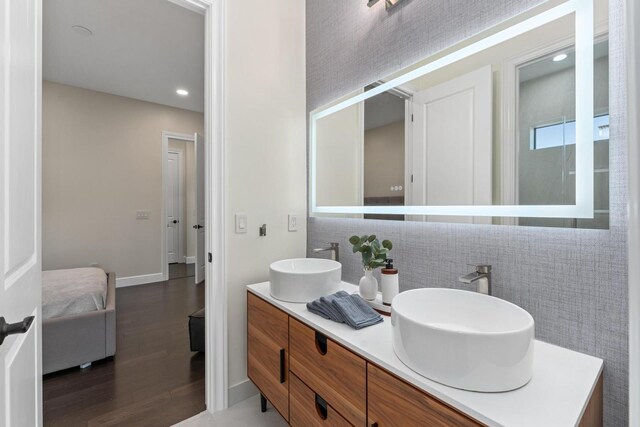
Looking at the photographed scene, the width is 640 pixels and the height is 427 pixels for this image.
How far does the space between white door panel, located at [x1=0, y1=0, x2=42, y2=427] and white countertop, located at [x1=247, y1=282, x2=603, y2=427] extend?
90 centimetres

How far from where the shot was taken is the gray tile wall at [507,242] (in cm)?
81

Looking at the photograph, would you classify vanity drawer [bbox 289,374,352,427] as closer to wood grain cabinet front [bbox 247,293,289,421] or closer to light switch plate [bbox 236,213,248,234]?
wood grain cabinet front [bbox 247,293,289,421]

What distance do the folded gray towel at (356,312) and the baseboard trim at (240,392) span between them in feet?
3.35

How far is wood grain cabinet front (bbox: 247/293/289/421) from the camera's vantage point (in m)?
1.30

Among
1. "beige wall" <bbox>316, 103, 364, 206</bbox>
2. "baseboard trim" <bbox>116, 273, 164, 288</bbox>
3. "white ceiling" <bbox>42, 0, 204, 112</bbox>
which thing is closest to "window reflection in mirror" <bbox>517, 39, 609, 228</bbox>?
"beige wall" <bbox>316, 103, 364, 206</bbox>

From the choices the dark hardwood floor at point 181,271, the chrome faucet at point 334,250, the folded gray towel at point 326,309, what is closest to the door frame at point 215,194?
the chrome faucet at point 334,250

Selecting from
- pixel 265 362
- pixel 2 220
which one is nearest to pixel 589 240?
pixel 265 362

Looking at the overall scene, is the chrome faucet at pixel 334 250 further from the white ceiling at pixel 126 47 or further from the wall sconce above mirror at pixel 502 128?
the white ceiling at pixel 126 47

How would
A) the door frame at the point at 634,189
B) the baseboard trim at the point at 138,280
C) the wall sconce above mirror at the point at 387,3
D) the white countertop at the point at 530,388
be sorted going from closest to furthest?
the door frame at the point at 634,189 < the white countertop at the point at 530,388 < the wall sconce above mirror at the point at 387,3 < the baseboard trim at the point at 138,280

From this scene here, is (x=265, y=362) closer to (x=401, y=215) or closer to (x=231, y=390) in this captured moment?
(x=231, y=390)

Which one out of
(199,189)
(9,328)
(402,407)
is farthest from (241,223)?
(199,189)

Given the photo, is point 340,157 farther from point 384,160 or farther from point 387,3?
point 387,3

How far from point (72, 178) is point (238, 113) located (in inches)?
126

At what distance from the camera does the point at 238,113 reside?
5.53ft
